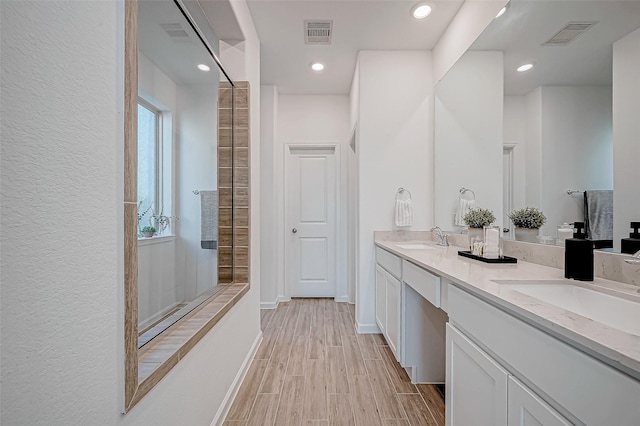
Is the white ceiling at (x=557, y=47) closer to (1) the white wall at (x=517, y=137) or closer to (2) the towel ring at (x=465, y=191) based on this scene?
(1) the white wall at (x=517, y=137)

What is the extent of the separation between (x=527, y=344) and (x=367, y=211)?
2.14 meters

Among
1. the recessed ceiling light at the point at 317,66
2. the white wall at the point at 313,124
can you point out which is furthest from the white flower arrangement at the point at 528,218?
the white wall at the point at 313,124

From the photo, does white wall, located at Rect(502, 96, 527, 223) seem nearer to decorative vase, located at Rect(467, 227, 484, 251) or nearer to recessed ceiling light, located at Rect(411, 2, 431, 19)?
decorative vase, located at Rect(467, 227, 484, 251)

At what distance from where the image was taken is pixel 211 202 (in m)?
1.88

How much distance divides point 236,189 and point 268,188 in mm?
1482

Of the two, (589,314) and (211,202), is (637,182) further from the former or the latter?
(211,202)

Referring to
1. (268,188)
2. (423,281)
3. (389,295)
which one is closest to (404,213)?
(389,295)

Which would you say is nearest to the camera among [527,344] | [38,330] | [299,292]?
[38,330]

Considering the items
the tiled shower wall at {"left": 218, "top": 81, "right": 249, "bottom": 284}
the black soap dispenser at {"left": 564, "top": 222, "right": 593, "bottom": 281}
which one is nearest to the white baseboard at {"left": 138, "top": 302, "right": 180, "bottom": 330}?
the tiled shower wall at {"left": 218, "top": 81, "right": 249, "bottom": 284}

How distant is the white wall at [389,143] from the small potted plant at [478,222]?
87 cm

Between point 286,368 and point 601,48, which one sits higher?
point 601,48

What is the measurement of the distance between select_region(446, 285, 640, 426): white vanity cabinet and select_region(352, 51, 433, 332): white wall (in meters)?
1.61

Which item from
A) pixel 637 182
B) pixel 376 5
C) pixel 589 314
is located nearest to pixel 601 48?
pixel 637 182

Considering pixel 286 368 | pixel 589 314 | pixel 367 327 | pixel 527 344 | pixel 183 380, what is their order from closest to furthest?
pixel 527 344, pixel 589 314, pixel 183 380, pixel 286 368, pixel 367 327
